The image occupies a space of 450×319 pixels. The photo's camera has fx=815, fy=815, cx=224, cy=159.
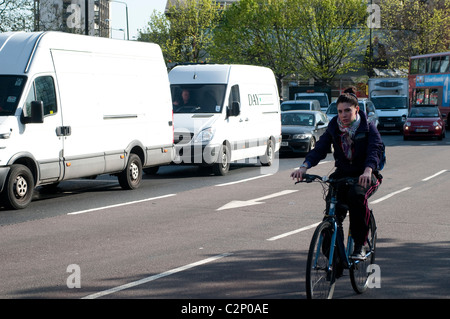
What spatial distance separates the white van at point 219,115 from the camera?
18438 millimetres

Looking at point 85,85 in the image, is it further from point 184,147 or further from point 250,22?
point 250,22

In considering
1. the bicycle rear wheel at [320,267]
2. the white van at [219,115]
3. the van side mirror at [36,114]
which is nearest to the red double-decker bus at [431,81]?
the white van at [219,115]

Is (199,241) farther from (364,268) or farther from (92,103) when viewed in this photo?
(92,103)

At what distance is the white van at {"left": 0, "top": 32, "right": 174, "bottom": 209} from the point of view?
12891mm

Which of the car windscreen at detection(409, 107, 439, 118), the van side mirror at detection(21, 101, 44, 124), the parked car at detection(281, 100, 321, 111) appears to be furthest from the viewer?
the car windscreen at detection(409, 107, 439, 118)

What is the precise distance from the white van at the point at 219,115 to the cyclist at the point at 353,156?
38.4ft

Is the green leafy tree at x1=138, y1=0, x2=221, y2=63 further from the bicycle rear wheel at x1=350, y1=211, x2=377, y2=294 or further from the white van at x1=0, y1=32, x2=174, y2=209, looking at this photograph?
the bicycle rear wheel at x1=350, y1=211, x2=377, y2=294

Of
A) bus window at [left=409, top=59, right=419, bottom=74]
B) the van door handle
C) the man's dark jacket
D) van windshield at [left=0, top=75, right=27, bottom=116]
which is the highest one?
bus window at [left=409, top=59, right=419, bottom=74]

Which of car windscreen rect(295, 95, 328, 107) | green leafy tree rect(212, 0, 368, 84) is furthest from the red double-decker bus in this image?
green leafy tree rect(212, 0, 368, 84)

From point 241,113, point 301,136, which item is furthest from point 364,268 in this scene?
point 301,136

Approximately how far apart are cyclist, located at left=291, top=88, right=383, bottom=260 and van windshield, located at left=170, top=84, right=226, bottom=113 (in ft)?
40.9

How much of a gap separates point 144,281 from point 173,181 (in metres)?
10.6

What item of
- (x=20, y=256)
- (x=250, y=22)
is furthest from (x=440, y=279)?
(x=250, y=22)

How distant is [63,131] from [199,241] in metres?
4.99
